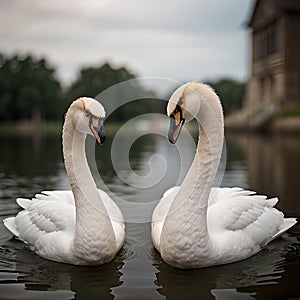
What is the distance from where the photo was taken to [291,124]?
37.4 m

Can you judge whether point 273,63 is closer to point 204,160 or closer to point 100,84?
point 100,84

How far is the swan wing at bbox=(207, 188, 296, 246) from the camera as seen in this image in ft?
17.7

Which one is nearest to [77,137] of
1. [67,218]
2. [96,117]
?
[96,117]

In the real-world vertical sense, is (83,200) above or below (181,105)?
below

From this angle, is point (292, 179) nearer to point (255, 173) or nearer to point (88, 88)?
point (255, 173)

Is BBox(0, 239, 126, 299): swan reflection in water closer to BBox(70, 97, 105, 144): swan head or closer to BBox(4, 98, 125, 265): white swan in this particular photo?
BBox(4, 98, 125, 265): white swan

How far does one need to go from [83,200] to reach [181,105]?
132 centimetres

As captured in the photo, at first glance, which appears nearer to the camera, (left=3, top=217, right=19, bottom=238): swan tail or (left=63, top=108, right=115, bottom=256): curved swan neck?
(left=63, top=108, right=115, bottom=256): curved swan neck

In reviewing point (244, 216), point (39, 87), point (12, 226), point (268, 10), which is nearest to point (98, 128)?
point (244, 216)

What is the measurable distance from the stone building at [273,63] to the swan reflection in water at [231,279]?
36.8 m

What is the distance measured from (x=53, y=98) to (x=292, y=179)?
185 feet

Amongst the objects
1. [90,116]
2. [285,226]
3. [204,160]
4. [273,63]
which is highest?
[273,63]

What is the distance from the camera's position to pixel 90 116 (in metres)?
5.02

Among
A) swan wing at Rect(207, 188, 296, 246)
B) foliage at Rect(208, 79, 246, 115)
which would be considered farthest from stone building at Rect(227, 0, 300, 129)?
swan wing at Rect(207, 188, 296, 246)
